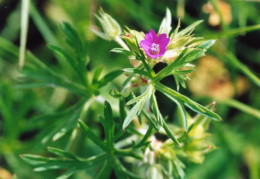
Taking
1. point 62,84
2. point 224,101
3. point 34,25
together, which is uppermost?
point 34,25

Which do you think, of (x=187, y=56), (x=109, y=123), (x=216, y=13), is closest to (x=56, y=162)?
(x=109, y=123)

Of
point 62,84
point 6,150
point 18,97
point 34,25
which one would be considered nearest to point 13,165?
point 6,150

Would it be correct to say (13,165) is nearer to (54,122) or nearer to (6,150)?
(6,150)

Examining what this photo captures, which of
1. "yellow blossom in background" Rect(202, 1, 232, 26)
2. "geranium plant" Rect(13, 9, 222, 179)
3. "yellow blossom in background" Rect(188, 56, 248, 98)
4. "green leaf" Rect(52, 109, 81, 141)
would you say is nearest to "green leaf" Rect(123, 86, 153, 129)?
"geranium plant" Rect(13, 9, 222, 179)

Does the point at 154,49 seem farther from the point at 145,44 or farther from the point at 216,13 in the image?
the point at 216,13

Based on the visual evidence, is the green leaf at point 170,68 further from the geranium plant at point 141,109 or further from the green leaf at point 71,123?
the green leaf at point 71,123

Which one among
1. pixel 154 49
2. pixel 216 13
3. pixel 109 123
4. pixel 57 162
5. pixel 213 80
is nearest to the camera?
pixel 154 49

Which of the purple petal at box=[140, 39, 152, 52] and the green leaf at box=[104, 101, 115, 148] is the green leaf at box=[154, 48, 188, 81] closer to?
the purple petal at box=[140, 39, 152, 52]
